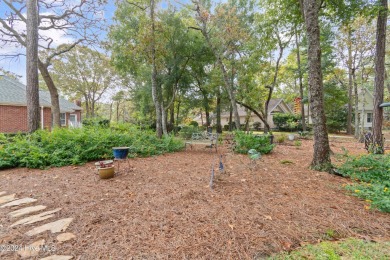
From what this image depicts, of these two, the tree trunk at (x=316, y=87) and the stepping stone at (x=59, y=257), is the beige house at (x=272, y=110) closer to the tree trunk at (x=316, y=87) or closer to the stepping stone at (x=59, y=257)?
the tree trunk at (x=316, y=87)

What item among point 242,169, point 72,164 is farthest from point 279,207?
point 72,164

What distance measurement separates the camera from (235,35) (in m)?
10.6

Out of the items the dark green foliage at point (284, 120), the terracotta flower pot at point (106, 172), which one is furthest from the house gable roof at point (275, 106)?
the terracotta flower pot at point (106, 172)

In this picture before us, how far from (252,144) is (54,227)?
622 cm

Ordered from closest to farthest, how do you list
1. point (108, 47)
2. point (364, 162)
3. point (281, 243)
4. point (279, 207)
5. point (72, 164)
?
point (281, 243) → point (279, 207) → point (364, 162) → point (72, 164) → point (108, 47)

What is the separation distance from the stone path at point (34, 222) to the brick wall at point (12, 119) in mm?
14725

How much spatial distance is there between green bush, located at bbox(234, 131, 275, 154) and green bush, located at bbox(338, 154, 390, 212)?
2932mm

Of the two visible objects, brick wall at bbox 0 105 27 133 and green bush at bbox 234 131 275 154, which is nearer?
green bush at bbox 234 131 275 154

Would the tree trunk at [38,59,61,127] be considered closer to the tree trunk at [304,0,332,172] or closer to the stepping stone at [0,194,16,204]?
the stepping stone at [0,194,16,204]

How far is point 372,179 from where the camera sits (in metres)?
3.59

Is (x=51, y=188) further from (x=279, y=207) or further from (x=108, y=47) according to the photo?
A: (x=108, y=47)

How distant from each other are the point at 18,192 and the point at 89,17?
875 centimetres

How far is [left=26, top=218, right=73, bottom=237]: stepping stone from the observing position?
87.8 inches

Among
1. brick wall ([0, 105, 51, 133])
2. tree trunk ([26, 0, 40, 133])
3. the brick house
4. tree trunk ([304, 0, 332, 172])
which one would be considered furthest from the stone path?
brick wall ([0, 105, 51, 133])
